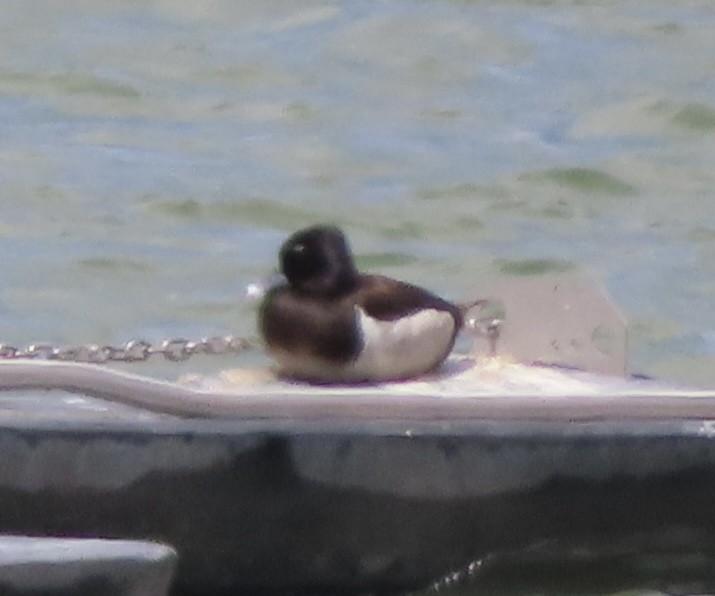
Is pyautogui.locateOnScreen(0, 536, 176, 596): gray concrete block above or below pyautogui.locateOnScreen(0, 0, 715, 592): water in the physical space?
above

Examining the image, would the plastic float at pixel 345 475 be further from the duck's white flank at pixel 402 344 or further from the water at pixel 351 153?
the water at pixel 351 153

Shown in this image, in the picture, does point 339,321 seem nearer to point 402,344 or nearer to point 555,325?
point 402,344

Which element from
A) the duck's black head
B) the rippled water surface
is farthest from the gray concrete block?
the rippled water surface

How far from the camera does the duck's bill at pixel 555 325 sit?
176 inches

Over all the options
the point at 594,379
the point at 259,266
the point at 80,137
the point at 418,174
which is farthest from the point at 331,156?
the point at 594,379

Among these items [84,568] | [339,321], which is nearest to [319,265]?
[339,321]

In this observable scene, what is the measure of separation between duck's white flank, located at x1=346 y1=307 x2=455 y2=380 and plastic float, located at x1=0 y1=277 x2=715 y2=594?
8.8 inches

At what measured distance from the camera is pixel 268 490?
3828 mm

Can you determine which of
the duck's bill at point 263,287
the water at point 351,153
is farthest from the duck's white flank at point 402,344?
the water at point 351,153

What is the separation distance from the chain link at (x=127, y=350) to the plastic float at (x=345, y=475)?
0.53 feet

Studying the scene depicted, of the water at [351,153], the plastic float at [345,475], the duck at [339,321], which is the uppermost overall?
the duck at [339,321]

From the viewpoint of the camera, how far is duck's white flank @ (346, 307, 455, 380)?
13.8ft

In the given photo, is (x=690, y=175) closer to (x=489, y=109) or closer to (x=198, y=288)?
(x=489, y=109)

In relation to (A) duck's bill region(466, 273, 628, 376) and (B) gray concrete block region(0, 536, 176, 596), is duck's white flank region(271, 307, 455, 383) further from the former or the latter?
(B) gray concrete block region(0, 536, 176, 596)
